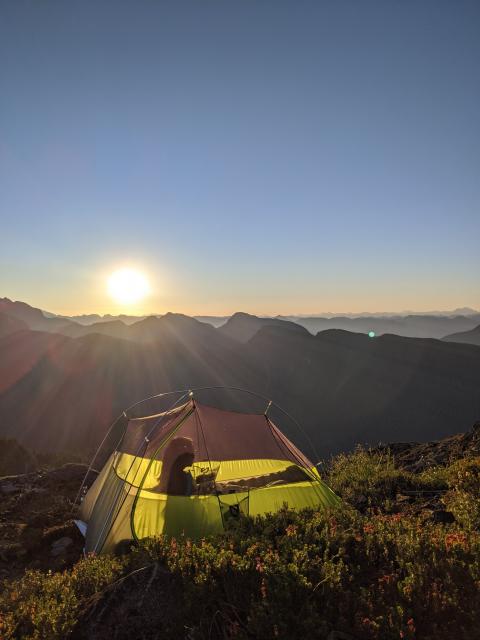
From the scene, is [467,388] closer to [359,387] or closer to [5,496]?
[359,387]

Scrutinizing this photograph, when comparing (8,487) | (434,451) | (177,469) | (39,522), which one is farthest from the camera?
(8,487)

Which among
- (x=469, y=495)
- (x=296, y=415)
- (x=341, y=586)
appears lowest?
(x=296, y=415)

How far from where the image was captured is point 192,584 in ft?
13.0

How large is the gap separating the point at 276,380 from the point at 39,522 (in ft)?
398

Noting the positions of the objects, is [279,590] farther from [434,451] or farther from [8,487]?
[8,487]

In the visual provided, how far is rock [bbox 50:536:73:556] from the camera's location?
8738mm

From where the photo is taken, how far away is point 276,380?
12950cm

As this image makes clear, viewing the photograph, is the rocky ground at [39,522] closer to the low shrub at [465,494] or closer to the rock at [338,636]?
the rock at [338,636]

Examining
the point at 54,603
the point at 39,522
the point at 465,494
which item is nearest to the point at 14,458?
the point at 39,522

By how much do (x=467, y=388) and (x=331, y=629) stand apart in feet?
397

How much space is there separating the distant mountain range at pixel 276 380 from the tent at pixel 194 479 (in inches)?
3209

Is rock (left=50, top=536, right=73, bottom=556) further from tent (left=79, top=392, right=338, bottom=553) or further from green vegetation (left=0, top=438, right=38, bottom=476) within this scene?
green vegetation (left=0, top=438, right=38, bottom=476)

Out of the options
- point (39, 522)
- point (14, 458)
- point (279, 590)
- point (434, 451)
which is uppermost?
point (279, 590)

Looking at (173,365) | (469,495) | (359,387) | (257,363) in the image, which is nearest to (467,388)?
(359,387)
